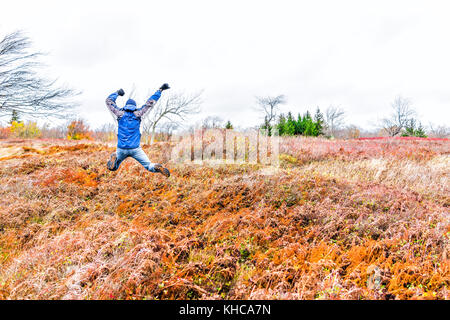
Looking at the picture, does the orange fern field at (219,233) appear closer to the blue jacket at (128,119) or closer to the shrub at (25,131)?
the blue jacket at (128,119)

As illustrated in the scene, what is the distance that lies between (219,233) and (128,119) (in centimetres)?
355

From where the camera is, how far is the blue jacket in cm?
332

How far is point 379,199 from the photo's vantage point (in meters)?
7.29

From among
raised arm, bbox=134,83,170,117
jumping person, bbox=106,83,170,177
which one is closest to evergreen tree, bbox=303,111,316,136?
raised arm, bbox=134,83,170,117

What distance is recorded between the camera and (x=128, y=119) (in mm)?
3307

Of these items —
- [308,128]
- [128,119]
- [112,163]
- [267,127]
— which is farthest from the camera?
[308,128]

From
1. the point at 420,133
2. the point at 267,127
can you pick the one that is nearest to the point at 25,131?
the point at 267,127

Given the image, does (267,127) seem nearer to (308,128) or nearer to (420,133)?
(308,128)

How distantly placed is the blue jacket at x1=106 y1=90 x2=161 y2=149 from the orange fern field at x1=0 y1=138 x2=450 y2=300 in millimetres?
2128

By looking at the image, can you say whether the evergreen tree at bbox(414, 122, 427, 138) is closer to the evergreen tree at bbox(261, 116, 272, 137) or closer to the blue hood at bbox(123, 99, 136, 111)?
the evergreen tree at bbox(261, 116, 272, 137)

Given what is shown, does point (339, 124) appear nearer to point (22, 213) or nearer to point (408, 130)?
point (408, 130)
